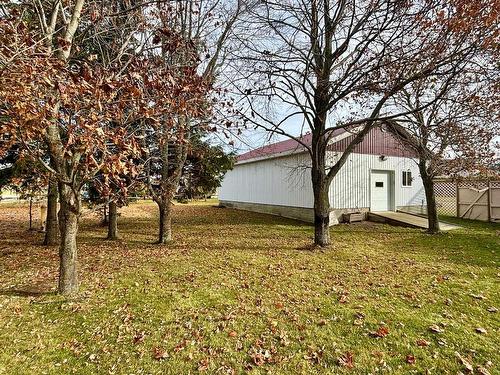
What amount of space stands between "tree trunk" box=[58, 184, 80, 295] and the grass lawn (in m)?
0.24

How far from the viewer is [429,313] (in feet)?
13.1

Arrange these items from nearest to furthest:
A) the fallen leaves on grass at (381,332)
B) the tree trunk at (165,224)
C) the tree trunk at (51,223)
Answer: the fallen leaves on grass at (381,332), the tree trunk at (51,223), the tree trunk at (165,224)

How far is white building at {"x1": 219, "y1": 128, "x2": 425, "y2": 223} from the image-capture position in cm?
1321

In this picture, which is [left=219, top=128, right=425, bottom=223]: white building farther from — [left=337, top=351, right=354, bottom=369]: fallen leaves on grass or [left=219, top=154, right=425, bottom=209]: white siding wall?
[left=337, top=351, right=354, bottom=369]: fallen leaves on grass

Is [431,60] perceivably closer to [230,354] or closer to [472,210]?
[230,354]

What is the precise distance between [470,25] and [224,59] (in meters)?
6.05

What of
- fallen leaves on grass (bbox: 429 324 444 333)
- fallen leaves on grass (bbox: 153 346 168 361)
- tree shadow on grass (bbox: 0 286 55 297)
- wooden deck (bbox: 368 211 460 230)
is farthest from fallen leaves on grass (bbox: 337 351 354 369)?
wooden deck (bbox: 368 211 460 230)

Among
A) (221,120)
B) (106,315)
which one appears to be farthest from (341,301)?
(221,120)

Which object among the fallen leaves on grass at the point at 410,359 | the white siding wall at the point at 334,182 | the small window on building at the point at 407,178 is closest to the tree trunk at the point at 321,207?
the white siding wall at the point at 334,182

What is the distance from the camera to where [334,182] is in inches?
509

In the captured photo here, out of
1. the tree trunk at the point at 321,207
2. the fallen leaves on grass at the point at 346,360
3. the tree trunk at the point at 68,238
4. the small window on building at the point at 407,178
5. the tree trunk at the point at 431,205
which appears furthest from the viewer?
the small window on building at the point at 407,178

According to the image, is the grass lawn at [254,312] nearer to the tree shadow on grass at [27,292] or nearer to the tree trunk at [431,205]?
the tree shadow on grass at [27,292]

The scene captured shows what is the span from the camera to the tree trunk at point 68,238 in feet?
14.4

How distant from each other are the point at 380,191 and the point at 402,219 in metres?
2.31
